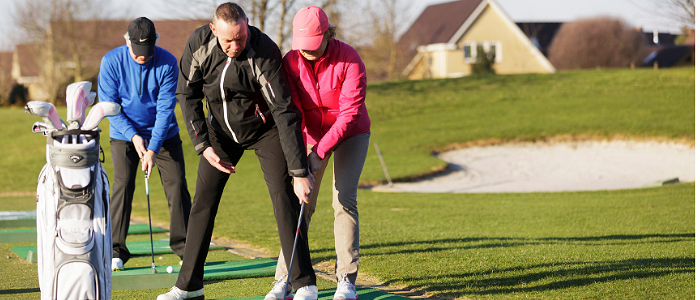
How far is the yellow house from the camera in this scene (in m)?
45.7

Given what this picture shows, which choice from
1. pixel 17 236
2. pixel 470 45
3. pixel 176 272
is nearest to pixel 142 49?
pixel 176 272

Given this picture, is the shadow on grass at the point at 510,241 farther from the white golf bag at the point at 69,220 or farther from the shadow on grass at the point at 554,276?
the white golf bag at the point at 69,220

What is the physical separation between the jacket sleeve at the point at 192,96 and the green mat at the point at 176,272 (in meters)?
1.34

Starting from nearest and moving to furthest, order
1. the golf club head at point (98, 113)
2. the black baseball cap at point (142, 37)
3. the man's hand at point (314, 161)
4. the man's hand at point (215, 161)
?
1. the golf club head at point (98, 113)
2. the man's hand at point (215, 161)
3. the man's hand at point (314, 161)
4. the black baseball cap at point (142, 37)

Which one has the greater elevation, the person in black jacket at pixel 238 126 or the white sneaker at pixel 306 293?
the person in black jacket at pixel 238 126

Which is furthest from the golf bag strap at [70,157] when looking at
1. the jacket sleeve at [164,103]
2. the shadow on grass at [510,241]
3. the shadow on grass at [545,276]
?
the shadow on grass at [510,241]

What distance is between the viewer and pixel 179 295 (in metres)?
4.06

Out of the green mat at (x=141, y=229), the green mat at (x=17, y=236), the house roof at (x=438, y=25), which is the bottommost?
the green mat at (x=141, y=229)

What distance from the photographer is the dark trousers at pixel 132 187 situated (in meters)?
5.66

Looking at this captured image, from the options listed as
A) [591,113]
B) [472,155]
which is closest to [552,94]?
[591,113]

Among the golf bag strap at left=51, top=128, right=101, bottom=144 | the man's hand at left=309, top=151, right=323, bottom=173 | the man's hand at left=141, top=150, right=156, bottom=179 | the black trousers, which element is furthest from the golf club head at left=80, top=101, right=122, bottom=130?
the man's hand at left=141, top=150, right=156, bottom=179

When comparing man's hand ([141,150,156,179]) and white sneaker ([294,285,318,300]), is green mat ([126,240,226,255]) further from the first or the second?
white sneaker ([294,285,318,300])

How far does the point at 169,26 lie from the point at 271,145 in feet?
86.7

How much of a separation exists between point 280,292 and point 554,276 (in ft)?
7.12
